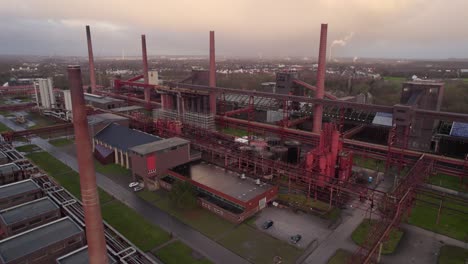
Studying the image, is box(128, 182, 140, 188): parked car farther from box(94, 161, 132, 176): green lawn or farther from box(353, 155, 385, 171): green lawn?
box(353, 155, 385, 171): green lawn

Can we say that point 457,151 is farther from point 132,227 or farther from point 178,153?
point 132,227

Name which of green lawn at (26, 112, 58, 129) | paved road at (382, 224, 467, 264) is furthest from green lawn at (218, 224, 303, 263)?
green lawn at (26, 112, 58, 129)

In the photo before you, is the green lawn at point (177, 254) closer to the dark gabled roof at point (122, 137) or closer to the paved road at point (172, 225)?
the paved road at point (172, 225)

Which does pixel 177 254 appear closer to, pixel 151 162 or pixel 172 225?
pixel 172 225

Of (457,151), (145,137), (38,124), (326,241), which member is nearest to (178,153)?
(145,137)

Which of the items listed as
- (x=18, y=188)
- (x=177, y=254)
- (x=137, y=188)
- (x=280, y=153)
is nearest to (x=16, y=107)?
(x=18, y=188)
